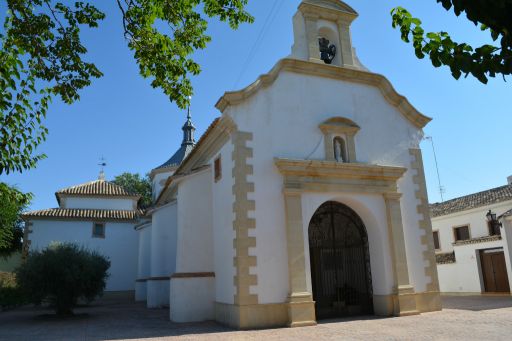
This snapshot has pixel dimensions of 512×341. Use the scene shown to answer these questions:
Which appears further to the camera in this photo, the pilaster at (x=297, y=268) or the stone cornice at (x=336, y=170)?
the stone cornice at (x=336, y=170)

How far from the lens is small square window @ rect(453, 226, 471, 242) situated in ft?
77.1

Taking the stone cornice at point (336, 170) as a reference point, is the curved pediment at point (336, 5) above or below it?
above

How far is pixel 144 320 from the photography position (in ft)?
41.0

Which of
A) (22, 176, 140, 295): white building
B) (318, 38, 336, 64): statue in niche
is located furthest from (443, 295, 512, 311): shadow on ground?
(22, 176, 140, 295): white building

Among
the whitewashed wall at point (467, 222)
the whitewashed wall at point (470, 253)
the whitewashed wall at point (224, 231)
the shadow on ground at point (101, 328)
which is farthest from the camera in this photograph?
the whitewashed wall at point (467, 222)

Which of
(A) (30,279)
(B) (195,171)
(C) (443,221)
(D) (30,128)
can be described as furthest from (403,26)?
(C) (443,221)

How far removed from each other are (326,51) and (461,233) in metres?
16.0

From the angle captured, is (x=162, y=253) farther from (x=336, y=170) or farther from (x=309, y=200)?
(x=336, y=170)

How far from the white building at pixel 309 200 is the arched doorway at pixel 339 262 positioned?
30mm

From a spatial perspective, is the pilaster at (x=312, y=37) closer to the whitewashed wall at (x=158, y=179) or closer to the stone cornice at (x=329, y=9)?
the stone cornice at (x=329, y=9)

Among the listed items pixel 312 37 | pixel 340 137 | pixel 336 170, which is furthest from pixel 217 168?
pixel 312 37

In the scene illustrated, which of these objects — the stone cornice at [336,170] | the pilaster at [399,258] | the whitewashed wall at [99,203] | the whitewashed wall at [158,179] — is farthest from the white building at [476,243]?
the whitewashed wall at [99,203]

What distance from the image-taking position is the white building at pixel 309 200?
Result: 416 inches

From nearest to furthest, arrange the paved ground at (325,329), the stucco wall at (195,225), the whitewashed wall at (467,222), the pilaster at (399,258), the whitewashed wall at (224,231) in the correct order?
the paved ground at (325,329), the whitewashed wall at (224,231), the pilaster at (399,258), the stucco wall at (195,225), the whitewashed wall at (467,222)
